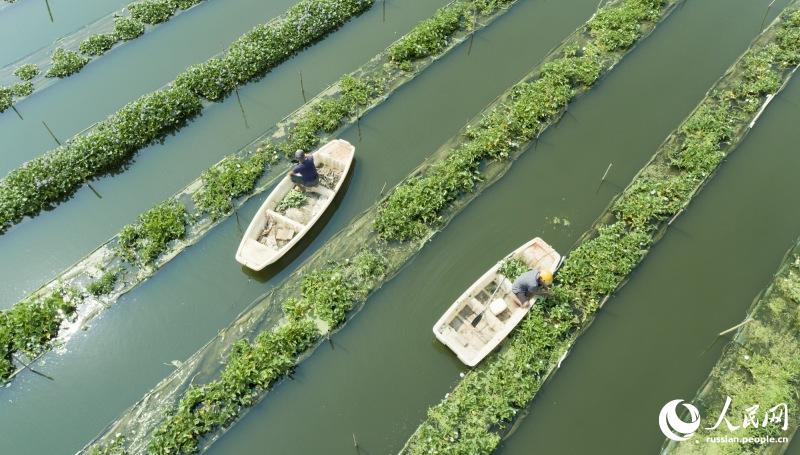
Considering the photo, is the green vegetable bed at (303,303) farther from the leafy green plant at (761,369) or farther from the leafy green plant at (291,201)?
the leafy green plant at (761,369)

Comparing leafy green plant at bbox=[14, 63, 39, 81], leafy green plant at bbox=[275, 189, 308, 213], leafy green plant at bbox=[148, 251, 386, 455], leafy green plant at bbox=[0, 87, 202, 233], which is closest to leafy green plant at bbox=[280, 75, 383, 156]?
leafy green plant at bbox=[275, 189, 308, 213]

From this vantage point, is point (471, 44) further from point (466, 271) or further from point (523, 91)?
point (466, 271)

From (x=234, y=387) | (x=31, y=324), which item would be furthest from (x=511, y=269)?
(x=31, y=324)

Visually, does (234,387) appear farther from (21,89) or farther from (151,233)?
(21,89)

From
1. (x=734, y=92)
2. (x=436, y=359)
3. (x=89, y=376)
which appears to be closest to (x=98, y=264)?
(x=89, y=376)

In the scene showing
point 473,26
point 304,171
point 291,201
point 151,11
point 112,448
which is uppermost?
point 473,26

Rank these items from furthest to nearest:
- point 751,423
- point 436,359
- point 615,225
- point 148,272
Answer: point 615,225 < point 148,272 < point 436,359 < point 751,423

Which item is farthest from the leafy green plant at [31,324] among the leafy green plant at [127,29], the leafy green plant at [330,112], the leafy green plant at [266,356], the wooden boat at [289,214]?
the leafy green plant at [127,29]
